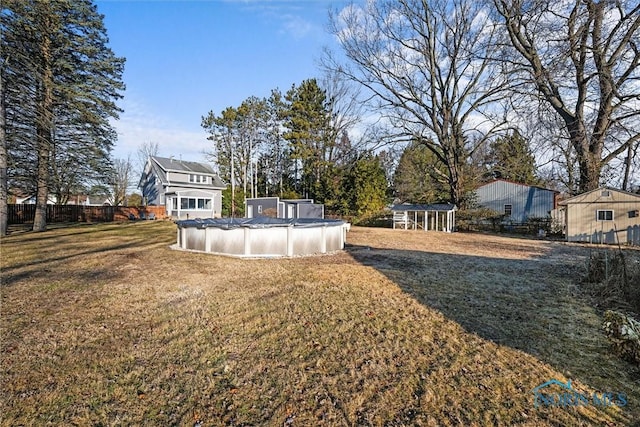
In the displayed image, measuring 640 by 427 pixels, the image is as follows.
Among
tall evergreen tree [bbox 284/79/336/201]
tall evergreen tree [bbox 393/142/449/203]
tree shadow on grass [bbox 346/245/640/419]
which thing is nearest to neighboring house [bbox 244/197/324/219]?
tall evergreen tree [bbox 284/79/336/201]

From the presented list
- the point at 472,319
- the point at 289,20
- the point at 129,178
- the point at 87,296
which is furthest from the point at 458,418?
the point at 129,178

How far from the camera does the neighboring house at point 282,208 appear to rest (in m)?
22.0

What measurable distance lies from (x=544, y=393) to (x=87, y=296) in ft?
20.4

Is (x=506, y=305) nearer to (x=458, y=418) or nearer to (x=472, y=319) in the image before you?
(x=472, y=319)

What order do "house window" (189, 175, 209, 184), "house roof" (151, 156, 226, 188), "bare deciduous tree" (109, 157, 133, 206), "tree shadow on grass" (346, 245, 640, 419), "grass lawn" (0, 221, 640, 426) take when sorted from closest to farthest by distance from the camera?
"grass lawn" (0, 221, 640, 426) → "tree shadow on grass" (346, 245, 640, 419) → "house roof" (151, 156, 226, 188) → "house window" (189, 175, 209, 184) → "bare deciduous tree" (109, 157, 133, 206)

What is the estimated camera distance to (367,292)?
545 centimetres

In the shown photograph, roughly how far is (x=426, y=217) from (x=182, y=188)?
2121cm

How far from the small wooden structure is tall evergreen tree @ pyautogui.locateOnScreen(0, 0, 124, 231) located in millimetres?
18775

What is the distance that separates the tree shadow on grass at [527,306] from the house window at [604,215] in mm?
7648

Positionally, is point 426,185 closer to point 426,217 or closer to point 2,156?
point 426,217

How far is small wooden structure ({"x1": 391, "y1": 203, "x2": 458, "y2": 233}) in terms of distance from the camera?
2075cm

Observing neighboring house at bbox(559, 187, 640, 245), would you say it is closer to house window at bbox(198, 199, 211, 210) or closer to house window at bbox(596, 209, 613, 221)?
house window at bbox(596, 209, 613, 221)

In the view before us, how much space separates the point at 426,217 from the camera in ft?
69.3

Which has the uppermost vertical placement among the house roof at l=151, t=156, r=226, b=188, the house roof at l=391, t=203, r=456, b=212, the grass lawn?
the house roof at l=151, t=156, r=226, b=188
